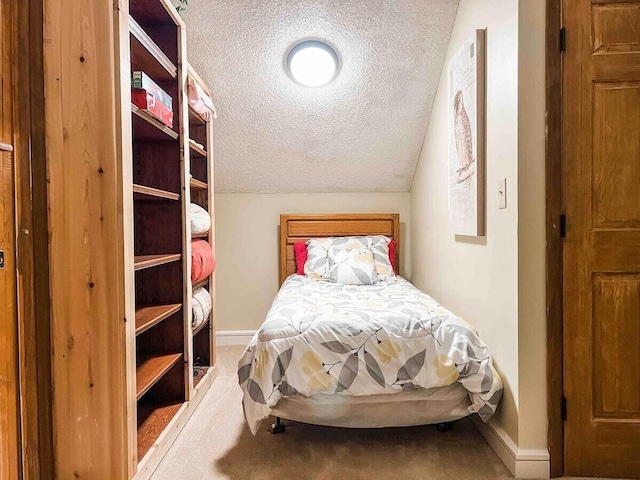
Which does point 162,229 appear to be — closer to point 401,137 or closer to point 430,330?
point 430,330

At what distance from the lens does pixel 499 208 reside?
1856 mm

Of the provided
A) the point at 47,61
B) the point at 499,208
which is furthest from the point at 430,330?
the point at 47,61

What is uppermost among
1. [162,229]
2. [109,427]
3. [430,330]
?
[162,229]

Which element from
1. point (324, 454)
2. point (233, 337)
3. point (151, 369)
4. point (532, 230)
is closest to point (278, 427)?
point (324, 454)

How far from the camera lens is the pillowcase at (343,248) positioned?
3.31m

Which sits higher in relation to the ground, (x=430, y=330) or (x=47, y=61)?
(x=47, y=61)

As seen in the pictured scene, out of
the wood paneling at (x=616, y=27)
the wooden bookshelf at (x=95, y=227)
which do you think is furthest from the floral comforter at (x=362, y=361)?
the wood paneling at (x=616, y=27)

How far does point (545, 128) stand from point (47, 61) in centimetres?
189

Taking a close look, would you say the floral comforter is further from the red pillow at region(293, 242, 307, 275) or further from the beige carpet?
the red pillow at region(293, 242, 307, 275)

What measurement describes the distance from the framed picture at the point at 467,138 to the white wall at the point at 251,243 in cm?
141

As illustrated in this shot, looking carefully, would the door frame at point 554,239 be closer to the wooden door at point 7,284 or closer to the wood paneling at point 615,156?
the wood paneling at point 615,156

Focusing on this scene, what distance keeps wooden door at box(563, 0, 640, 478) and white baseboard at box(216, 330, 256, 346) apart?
262 centimetres

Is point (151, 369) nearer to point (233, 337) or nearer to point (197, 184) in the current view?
point (197, 184)

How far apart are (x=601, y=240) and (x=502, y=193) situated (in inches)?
16.4
